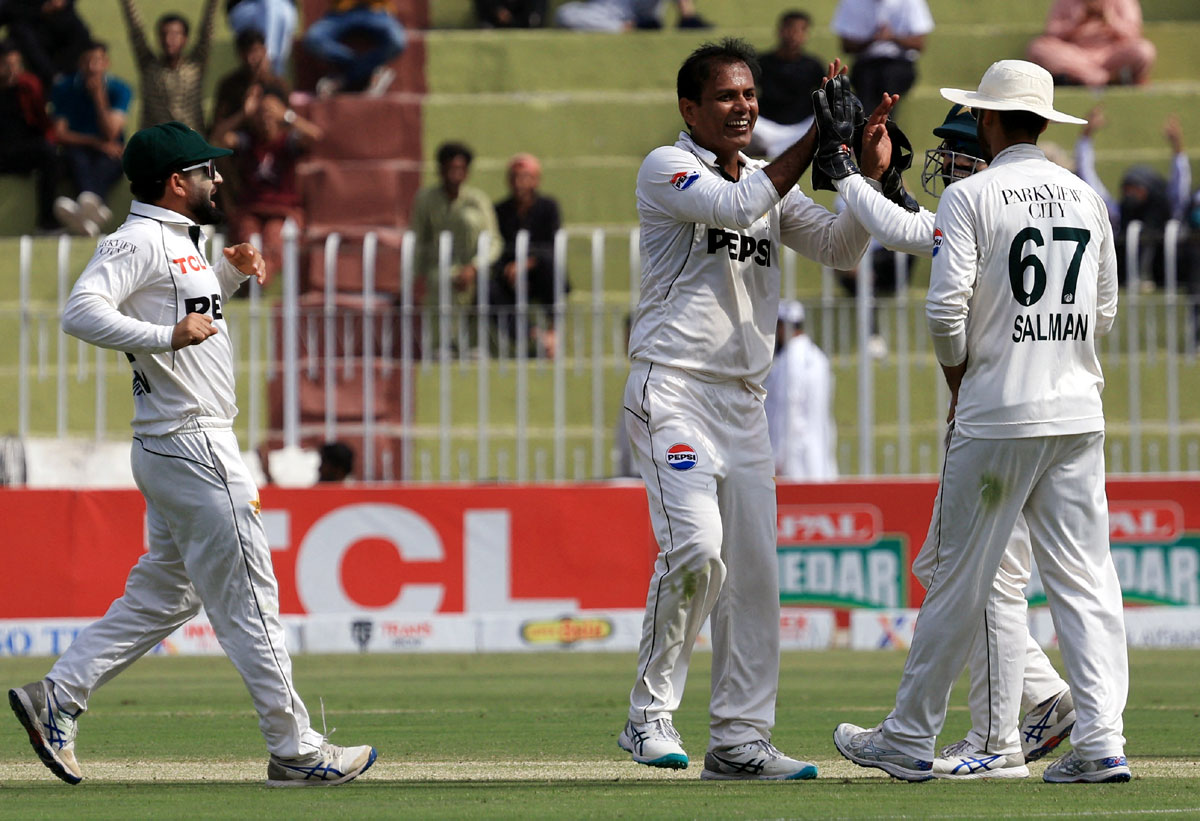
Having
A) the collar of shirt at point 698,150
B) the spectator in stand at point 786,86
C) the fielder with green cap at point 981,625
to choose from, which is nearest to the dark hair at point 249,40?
the spectator in stand at point 786,86

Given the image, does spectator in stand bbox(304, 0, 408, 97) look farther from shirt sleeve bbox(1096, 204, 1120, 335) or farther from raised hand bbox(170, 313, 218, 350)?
shirt sleeve bbox(1096, 204, 1120, 335)

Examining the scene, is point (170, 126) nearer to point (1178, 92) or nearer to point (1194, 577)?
point (1194, 577)

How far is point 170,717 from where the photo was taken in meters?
9.59

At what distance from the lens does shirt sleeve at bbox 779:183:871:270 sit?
708 centimetres

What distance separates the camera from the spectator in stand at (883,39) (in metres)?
18.6

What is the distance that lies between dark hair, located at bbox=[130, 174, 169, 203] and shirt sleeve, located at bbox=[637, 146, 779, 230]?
1734 millimetres

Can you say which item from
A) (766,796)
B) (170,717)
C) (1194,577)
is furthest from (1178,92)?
(766,796)

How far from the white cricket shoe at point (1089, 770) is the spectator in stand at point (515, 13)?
50.2ft

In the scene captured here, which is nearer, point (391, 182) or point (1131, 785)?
point (1131, 785)

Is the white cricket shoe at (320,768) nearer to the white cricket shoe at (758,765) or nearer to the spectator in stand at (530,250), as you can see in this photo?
the white cricket shoe at (758,765)

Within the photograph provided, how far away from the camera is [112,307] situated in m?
6.76

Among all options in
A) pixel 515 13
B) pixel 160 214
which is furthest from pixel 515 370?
pixel 160 214

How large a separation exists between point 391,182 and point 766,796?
1359cm

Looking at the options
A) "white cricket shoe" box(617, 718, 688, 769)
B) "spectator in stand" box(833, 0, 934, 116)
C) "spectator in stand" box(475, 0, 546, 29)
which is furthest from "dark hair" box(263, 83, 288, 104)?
"white cricket shoe" box(617, 718, 688, 769)
